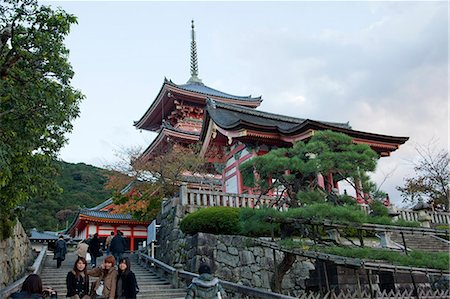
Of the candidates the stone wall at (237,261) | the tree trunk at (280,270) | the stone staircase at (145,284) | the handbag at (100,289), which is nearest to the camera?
the handbag at (100,289)

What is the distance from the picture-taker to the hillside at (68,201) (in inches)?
1793

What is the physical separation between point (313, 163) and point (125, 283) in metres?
5.22

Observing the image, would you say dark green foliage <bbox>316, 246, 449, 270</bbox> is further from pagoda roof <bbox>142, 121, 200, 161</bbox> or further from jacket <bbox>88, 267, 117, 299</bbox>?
pagoda roof <bbox>142, 121, 200, 161</bbox>

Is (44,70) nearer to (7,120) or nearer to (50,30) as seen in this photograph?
(50,30)

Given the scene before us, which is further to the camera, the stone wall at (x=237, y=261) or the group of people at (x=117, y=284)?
the stone wall at (x=237, y=261)

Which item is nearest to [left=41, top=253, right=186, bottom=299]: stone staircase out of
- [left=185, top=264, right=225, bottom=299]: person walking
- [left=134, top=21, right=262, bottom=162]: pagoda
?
[left=185, top=264, right=225, bottom=299]: person walking

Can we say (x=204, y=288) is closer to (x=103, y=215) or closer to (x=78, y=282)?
(x=78, y=282)

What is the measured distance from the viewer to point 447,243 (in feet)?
47.3

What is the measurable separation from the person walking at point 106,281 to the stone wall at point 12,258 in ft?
16.0

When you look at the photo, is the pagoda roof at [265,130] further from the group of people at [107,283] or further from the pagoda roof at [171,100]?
the group of people at [107,283]

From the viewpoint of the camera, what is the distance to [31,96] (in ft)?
25.0

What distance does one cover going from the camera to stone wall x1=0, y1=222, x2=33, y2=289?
31.3 ft

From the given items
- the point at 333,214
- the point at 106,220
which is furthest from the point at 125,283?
the point at 106,220

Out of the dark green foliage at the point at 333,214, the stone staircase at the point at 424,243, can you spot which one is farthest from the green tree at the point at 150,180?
the dark green foliage at the point at 333,214
